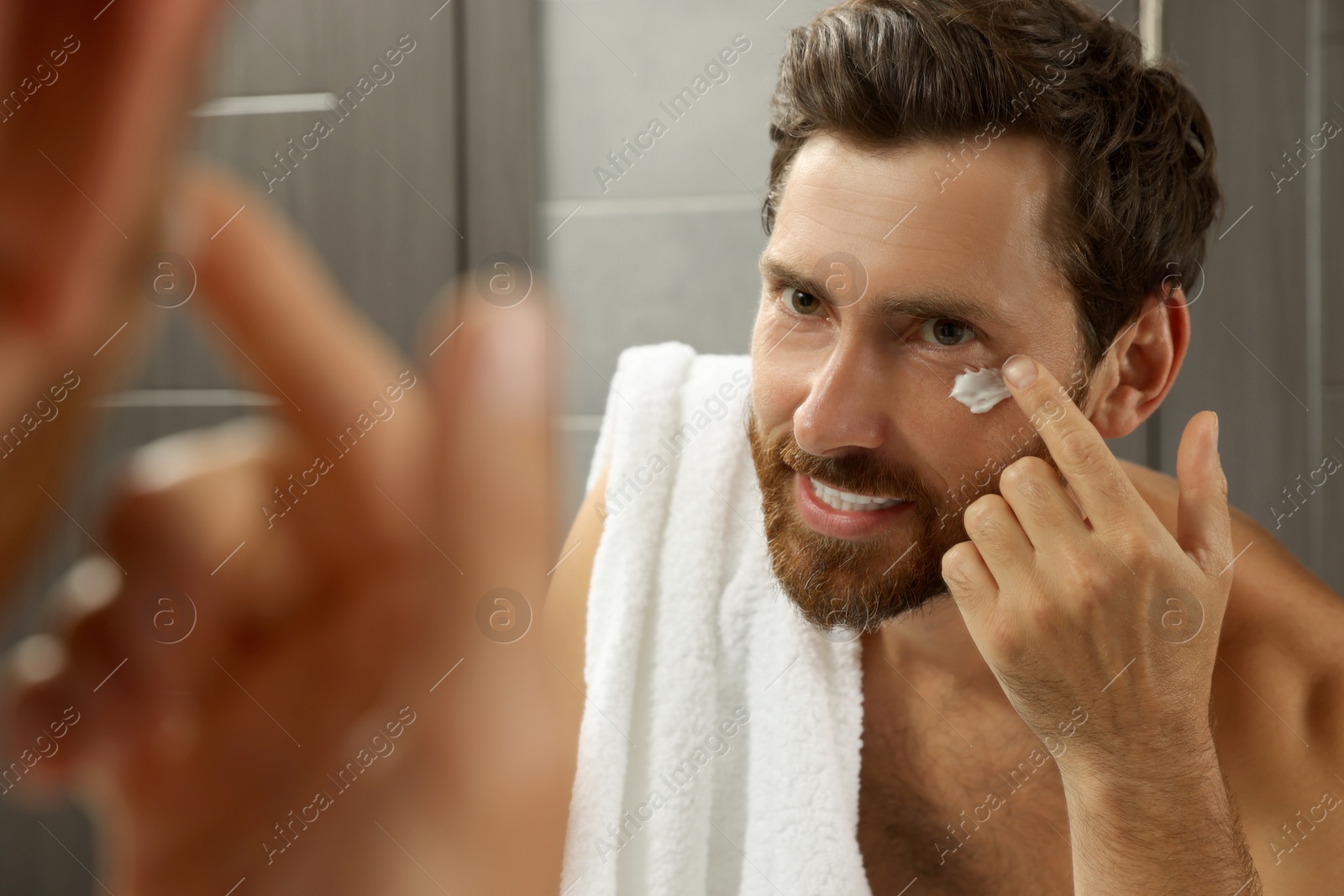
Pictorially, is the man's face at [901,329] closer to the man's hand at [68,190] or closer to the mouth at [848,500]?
the mouth at [848,500]

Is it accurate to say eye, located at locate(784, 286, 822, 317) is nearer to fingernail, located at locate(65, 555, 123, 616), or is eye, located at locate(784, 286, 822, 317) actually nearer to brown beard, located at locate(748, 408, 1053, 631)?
brown beard, located at locate(748, 408, 1053, 631)

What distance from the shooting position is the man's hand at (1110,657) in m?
0.63

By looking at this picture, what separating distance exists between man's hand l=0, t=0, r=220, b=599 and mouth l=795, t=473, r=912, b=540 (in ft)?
2.34

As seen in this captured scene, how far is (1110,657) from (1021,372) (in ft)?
0.67

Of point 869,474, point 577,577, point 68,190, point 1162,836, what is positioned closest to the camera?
point 68,190

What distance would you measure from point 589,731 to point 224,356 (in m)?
0.69

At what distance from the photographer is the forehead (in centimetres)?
70

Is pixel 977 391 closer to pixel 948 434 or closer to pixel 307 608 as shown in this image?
pixel 948 434

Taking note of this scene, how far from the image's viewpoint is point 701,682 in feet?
2.62

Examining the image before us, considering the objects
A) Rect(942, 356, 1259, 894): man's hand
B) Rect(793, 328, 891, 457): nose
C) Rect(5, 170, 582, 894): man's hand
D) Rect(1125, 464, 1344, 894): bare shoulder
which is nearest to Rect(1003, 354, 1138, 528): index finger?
Rect(942, 356, 1259, 894): man's hand

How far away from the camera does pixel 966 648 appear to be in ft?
2.91

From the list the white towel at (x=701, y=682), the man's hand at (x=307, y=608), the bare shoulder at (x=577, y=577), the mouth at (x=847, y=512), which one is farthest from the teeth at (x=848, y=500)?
the man's hand at (x=307, y=608)

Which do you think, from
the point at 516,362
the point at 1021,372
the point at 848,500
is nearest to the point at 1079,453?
the point at 1021,372

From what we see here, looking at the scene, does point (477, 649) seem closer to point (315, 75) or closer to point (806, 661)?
point (315, 75)
